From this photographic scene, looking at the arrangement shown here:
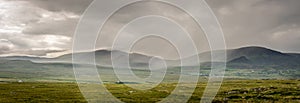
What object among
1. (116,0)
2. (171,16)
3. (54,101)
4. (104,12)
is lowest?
(54,101)

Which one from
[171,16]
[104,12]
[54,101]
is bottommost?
[54,101]

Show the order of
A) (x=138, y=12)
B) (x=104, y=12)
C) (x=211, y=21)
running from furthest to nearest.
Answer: (x=138, y=12), (x=211, y=21), (x=104, y=12)

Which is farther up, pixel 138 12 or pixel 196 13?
pixel 138 12

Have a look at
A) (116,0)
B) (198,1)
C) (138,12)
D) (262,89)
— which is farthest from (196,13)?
(262,89)

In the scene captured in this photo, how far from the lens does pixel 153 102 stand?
205 ft

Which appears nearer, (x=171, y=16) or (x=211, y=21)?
(x=211, y=21)

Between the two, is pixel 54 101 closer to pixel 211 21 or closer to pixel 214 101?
pixel 214 101

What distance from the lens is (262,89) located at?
8919 cm

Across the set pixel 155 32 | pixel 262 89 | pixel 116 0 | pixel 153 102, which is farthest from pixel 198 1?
pixel 262 89

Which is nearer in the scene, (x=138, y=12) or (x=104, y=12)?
(x=104, y=12)

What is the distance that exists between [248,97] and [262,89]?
19.2 m

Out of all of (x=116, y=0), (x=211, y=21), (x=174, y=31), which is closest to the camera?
(x=116, y=0)

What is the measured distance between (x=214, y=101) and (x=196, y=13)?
1600 cm

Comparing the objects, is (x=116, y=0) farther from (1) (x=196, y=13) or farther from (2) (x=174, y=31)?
(2) (x=174, y=31)
